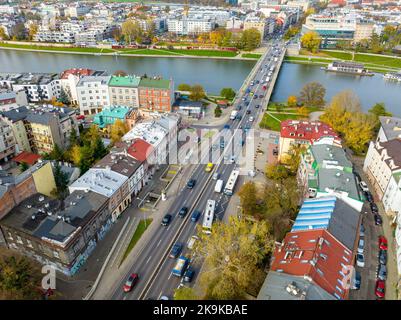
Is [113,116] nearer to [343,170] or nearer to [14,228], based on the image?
[14,228]

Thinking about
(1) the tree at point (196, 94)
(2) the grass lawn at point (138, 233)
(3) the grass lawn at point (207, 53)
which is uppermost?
(1) the tree at point (196, 94)

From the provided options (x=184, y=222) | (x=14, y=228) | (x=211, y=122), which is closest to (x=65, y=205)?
(x=14, y=228)

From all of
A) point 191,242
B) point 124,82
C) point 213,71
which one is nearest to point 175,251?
point 191,242

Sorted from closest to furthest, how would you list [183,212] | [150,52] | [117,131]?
[183,212] → [117,131] → [150,52]

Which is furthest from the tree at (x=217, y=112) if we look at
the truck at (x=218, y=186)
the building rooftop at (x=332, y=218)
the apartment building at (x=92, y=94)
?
the building rooftop at (x=332, y=218)

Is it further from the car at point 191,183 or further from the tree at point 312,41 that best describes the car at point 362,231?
the tree at point 312,41

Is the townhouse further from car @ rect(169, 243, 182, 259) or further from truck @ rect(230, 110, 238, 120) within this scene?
car @ rect(169, 243, 182, 259)

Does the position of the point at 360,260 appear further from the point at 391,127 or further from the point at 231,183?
the point at 391,127
